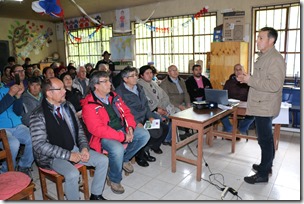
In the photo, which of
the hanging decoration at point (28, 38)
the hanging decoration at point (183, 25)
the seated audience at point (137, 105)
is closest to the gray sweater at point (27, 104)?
the seated audience at point (137, 105)

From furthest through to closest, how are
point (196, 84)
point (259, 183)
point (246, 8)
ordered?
1. point (246, 8)
2. point (196, 84)
3. point (259, 183)

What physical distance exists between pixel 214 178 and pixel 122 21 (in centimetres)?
555

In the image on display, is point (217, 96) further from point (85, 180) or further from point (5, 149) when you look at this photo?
point (5, 149)

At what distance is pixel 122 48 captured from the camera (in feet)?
23.9

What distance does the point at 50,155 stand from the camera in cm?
196

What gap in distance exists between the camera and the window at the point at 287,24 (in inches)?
185

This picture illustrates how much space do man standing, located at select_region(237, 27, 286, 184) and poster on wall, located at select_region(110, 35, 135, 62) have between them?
5055 mm

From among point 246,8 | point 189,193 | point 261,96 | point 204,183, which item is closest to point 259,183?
point 204,183

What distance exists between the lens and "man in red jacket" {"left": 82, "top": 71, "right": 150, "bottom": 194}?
2330 mm

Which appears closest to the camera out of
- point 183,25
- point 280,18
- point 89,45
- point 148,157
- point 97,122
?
point 97,122

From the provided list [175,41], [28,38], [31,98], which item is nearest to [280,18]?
[175,41]

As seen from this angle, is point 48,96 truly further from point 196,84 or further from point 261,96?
point 196,84

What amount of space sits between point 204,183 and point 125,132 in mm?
963

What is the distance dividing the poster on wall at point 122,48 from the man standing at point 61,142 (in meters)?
5.15
